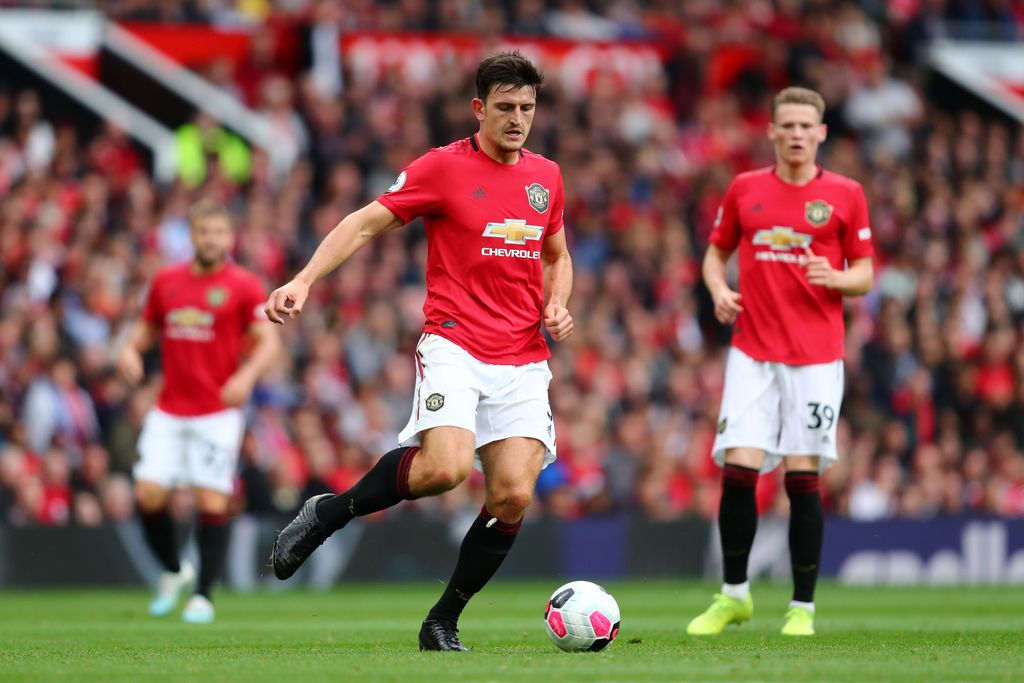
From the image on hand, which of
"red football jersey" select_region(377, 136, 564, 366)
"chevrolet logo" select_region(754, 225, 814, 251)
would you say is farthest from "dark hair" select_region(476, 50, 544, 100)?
"chevrolet logo" select_region(754, 225, 814, 251)

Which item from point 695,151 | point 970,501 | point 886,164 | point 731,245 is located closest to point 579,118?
point 695,151

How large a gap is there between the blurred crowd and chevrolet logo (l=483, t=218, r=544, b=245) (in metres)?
8.22

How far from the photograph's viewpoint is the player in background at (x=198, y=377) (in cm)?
1196

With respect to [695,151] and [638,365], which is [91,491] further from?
[695,151]

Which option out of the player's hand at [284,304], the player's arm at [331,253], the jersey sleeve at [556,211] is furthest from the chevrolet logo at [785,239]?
the player's hand at [284,304]

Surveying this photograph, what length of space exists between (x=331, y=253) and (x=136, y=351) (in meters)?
4.34

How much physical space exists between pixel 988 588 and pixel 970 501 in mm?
3024

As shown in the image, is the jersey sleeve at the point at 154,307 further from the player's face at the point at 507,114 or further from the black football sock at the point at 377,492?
the player's face at the point at 507,114

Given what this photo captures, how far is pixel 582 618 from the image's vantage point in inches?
316

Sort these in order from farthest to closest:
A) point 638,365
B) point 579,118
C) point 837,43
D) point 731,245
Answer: point 837,43 → point 579,118 → point 638,365 → point 731,245

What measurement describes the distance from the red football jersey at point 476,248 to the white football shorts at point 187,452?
4.23 metres

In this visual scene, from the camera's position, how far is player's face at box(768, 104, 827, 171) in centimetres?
983

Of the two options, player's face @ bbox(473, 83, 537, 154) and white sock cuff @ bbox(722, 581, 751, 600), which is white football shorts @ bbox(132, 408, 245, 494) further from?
player's face @ bbox(473, 83, 537, 154)

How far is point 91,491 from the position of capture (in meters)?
15.5
